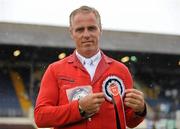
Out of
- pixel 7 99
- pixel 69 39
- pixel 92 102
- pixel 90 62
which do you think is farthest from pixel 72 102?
pixel 7 99

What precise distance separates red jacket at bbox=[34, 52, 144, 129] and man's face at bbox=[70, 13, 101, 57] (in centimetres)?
10

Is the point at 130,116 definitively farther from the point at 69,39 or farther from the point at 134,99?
the point at 69,39

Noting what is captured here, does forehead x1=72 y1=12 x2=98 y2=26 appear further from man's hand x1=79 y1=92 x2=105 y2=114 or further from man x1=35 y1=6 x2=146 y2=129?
man's hand x1=79 y1=92 x2=105 y2=114

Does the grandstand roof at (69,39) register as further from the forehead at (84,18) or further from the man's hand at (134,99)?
the man's hand at (134,99)

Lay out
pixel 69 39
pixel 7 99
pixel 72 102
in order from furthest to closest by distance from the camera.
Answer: pixel 7 99, pixel 69 39, pixel 72 102

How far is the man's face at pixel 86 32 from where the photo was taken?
3121mm

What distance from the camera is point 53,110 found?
303 cm

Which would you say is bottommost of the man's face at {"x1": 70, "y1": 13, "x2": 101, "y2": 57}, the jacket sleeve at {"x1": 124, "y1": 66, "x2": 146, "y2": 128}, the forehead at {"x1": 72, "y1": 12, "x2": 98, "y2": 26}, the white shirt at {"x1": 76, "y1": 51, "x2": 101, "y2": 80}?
the jacket sleeve at {"x1": 124, "y1": 66, "x2": 146, "y2": 128}

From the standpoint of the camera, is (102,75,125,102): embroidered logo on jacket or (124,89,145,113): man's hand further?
(102,75,125,102): embroidered logo on jacket

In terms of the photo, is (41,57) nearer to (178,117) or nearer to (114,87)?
(178,117)

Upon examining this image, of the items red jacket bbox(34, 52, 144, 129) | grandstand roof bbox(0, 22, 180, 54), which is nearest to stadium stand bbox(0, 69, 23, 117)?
grandstand roof bbox(0, 22, 180, 54)

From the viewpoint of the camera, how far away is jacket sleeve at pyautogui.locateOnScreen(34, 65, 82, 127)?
3.00m

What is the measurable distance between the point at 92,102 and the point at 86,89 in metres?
0.18

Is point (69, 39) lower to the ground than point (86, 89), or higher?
higher
